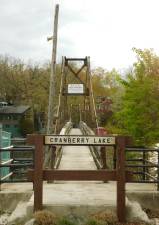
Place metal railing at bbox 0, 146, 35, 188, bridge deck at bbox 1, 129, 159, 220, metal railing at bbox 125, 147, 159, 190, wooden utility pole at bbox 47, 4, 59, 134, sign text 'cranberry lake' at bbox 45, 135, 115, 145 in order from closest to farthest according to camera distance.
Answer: bridge deck at bbox 1, 129, 159, 220 → sign text 'cranberry lake' at bbox 45, 135, 115, 145 → metal railing at bbox 0, 146, 35, 188 → metal railing at bbox 125, 147, 159, 190 → wooden utility pole at bbox 47, 4, 59, 134

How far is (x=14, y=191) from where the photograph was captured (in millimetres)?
11406

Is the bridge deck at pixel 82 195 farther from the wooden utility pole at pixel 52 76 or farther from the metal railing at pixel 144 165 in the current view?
the wooden utility pole at pixel 52 76

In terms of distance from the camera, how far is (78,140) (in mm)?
9648

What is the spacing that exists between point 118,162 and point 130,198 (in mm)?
2072

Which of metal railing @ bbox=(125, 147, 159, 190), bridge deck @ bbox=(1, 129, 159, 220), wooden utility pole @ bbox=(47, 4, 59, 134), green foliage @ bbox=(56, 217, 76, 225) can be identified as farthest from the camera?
wooden utility pole @ bbox=(47, 4, 59, 134)

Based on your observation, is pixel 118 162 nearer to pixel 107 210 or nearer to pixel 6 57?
pixel 107 210

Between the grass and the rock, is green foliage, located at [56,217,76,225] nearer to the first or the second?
the grass

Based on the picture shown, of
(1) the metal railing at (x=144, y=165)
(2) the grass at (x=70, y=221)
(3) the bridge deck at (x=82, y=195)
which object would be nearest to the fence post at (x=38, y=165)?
(3) the bridge deck at (x=82, y=195)

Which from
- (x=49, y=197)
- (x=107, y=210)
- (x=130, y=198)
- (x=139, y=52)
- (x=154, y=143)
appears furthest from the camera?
(x=139, y=52)

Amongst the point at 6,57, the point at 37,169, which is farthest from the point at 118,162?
the point at 6,57

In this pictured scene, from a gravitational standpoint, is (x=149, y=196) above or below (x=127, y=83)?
below

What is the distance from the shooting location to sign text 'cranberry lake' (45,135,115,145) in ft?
31.4

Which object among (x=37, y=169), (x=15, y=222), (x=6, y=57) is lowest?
(x=15, y=222)

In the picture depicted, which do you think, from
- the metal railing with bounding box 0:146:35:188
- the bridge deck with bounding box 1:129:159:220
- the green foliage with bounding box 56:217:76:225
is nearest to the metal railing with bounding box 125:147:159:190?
the bridge deck with bounding box 1:129:159:220
